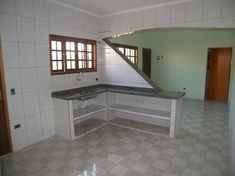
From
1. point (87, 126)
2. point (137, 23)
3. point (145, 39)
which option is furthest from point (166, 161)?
point (145, 39)

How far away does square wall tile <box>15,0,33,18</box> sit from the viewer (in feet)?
9.32

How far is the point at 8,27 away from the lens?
2744 millimetres

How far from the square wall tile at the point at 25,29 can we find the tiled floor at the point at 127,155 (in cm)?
196

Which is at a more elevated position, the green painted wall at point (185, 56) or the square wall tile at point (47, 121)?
the green painted wall at point (185, 56)

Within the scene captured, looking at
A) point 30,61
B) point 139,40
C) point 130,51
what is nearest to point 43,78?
point 30,61

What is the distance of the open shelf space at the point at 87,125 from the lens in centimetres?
379

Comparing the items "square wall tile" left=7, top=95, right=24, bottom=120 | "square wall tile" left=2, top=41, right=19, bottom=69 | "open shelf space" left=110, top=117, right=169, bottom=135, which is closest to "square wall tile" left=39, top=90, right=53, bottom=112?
"square wall tile" left=7, top=95, right=24, bottom=120

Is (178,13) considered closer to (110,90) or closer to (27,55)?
(110,90)

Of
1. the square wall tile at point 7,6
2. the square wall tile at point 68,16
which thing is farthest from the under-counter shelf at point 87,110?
the square wall tile at point 7,6

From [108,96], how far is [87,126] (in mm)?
893

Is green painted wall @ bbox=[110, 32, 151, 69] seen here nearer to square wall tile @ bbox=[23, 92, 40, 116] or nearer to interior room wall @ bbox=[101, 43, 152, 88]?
interior room wall @ bbox=[101, 43, 152, 88]

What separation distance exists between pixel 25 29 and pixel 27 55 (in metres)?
0.45

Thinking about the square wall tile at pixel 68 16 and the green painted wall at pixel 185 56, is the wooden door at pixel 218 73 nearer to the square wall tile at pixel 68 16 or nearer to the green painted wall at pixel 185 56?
the green painted wall at pixel 185 56

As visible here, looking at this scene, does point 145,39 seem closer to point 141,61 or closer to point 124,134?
point 141,61
